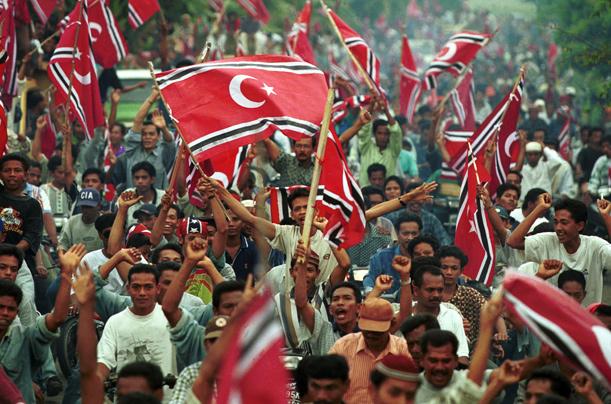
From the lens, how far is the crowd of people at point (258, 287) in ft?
29.8

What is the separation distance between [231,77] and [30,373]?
11.6ft

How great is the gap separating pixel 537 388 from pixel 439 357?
0.57m

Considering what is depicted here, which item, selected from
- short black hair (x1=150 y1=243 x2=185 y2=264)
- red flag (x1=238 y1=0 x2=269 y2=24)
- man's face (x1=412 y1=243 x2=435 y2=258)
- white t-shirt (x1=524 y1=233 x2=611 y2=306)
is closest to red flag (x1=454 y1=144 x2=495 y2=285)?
man's face (x1=412 y1=243 x2=435 y2=258)

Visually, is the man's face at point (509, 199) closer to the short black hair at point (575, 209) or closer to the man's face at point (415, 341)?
the short black hair at point (575, 209)

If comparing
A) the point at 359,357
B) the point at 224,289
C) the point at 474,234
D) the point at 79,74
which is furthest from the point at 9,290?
the point at 79,74

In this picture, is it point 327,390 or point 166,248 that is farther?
point 166,248

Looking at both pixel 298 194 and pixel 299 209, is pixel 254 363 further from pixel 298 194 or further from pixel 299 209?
pixel 298 194

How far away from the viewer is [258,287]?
754cm

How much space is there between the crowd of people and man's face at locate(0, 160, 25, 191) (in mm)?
14

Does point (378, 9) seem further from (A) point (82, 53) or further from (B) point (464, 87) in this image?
(A) point (82, 53)

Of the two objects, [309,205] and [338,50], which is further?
[338,50]

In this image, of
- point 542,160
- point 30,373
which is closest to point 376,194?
point 542,160

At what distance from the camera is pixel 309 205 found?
11281mm

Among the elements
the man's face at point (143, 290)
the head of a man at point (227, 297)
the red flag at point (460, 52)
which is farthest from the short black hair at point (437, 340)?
the red flag at point (460, 52)
